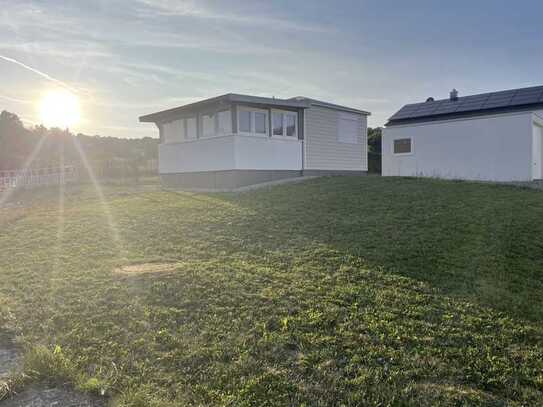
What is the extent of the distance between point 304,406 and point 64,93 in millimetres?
12024

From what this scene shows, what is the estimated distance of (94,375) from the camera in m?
3.28

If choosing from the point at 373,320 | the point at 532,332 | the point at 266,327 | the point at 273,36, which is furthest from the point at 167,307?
the point at 273,36

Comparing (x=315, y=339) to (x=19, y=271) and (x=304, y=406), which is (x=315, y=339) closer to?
(x=304, y=406)

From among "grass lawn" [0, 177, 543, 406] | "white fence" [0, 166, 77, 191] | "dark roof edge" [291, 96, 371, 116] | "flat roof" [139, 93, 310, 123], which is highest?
"dark roof edge" [291, 96, 371, 116]

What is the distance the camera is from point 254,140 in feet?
50.4

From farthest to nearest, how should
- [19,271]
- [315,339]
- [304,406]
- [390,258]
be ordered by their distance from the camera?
[19,271] < [390,258] < [315,339] < [304,406]

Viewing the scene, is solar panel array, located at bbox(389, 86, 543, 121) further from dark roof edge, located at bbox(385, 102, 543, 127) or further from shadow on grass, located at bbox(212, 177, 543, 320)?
shadow on grass, located at bbox(212, 177, 543, 320)

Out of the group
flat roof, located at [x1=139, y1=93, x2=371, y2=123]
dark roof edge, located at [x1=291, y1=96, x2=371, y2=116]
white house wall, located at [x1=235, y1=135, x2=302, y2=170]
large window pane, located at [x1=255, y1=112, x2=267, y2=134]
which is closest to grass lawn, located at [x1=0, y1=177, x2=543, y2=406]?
white house wall, located at [x1=235, y1=135, x2=302, y2=170]

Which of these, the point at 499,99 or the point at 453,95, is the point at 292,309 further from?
the point at 453,95

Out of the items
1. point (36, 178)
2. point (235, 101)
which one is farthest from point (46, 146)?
point (235, 101)

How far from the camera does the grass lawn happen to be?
10.1 feet

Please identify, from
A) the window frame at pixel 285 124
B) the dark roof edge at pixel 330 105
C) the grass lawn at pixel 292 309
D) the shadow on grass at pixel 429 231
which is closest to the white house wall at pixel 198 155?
the window frame at pixel 285 124

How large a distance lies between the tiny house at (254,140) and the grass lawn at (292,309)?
6.60 m

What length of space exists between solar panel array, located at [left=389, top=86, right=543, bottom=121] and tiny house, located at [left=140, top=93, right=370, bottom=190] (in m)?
3.69
